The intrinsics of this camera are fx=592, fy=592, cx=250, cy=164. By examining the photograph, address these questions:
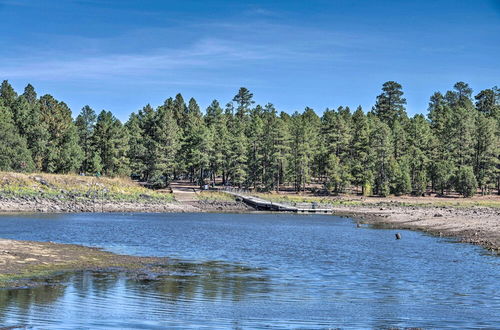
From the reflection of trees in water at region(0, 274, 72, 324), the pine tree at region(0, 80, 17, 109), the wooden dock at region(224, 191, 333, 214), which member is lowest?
the reflection of trees in water at region(0, 274, 72, 324)

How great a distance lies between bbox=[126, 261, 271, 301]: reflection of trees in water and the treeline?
80488 millimetres

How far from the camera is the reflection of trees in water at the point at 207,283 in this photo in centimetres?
2280

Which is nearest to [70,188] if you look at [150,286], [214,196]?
[214,196]

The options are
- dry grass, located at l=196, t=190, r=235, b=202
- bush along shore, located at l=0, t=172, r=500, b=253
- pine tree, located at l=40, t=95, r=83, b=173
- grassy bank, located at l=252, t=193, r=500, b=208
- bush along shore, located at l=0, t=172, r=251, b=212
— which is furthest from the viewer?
pine tree, located at l=40, t=95, r=83, b=173

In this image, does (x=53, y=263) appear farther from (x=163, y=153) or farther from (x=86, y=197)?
(x=163, y=153)

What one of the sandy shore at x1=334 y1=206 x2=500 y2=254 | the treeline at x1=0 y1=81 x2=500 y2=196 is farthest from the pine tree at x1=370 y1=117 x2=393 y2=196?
the sandy shore at x1=334 y1=206 x2=500 y2=254

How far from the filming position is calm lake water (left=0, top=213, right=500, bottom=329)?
18.3 metres

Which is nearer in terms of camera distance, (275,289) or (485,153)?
(275,289)

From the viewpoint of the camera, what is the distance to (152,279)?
25.8m

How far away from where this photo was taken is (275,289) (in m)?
24.6

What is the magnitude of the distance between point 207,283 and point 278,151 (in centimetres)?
9409

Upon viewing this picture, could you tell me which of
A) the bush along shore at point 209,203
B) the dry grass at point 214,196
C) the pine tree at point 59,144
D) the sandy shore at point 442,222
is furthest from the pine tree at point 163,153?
the sandy shore at point 442,222

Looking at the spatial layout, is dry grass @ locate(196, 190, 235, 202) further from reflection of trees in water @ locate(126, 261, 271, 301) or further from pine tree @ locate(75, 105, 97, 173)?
reflection of trees in water @ locate(126, 261, 271, 301)

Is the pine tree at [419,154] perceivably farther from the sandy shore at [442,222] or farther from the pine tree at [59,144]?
the pine tree at [59,144]
